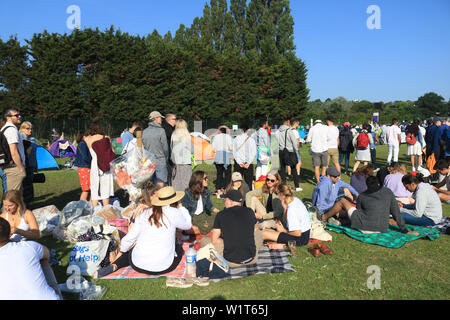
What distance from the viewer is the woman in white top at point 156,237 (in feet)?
13.9

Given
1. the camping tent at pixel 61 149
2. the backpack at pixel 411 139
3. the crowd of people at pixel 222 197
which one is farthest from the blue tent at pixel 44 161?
the backpack at pixel 411 139

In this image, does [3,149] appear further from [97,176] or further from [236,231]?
[236,231]

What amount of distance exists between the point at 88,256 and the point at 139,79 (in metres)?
25.8

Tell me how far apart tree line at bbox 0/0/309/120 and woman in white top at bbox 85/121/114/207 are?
20750mm

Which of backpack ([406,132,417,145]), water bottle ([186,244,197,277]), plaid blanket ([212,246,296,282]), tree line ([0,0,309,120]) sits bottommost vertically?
plaid blanket ([212,246,296,282])

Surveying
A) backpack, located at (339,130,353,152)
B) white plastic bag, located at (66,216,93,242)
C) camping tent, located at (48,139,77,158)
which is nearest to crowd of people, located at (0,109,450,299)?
white plastic bag, located at (66,216,93,242)

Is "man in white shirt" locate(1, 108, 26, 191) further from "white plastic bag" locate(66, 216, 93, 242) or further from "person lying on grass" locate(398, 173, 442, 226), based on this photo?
"person lying on grass" locate(398, 173, 442, 226)

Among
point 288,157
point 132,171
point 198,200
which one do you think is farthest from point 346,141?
point 132,171

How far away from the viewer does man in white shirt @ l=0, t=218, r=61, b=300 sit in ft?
9.53

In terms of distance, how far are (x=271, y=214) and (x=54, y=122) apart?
20870 millimetres

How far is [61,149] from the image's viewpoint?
17797 mm

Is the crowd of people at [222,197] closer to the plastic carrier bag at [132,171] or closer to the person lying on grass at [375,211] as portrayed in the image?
the person lying on grass at [375,211]

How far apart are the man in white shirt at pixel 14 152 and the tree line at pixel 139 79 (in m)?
21.1
